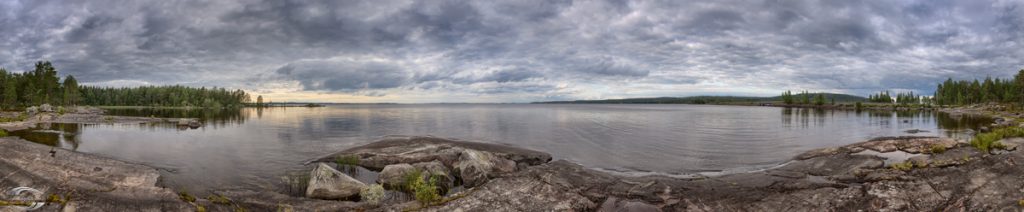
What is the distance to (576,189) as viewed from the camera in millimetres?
19375

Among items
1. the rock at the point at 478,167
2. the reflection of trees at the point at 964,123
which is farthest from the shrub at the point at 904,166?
the reflection of trees at the point at 964,123

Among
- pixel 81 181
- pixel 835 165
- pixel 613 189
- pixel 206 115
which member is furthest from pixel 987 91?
pixel 206 115

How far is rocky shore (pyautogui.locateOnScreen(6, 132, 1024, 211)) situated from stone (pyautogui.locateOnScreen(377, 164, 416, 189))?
163 mm

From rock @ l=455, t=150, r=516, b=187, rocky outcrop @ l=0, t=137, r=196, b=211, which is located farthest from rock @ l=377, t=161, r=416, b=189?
rocky outcrop @ l=0, t=137, r=196, b=211

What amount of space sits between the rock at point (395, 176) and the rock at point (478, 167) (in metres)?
2.71

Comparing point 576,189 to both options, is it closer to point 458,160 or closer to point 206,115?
point 458,160

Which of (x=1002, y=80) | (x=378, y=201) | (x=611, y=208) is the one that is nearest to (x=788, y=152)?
(x=611, y=208)

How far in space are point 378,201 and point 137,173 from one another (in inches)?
497

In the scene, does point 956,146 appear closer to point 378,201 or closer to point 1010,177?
point 1010,177

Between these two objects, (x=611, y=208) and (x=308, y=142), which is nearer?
(x=611, y=208)

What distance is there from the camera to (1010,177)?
18.1m

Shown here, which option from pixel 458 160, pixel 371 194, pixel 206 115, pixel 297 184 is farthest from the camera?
pixel 206 115

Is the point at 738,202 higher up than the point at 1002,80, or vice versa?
the point at 1002,80

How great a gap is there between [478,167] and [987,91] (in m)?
227
